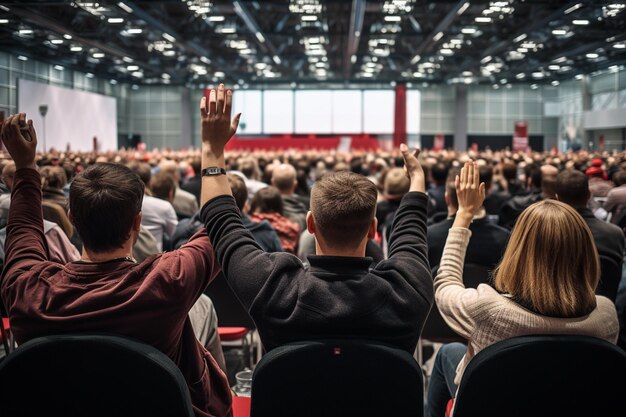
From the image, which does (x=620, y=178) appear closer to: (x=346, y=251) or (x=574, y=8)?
(x=346, y=251)

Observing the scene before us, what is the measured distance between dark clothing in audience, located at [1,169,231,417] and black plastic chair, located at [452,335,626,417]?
2.84 feet

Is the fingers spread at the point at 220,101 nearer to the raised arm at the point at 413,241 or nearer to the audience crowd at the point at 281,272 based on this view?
the audience crowd at the point at 281,272

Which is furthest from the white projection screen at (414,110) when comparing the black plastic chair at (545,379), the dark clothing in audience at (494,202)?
the black plastic chair at (545,379)

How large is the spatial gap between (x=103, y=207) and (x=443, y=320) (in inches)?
106

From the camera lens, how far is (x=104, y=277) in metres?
2.05

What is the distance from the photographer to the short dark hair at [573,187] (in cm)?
475

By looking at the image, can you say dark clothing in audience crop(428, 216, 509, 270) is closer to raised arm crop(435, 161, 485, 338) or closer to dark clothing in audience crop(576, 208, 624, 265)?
dark clothing in audience crop(576, 208, 624, 265)

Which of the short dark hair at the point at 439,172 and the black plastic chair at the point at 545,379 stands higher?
the short dark hair at the point at 439,172

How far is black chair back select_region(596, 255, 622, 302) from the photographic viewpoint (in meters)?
3.96

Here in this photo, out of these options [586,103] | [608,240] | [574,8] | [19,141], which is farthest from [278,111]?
[19,141]

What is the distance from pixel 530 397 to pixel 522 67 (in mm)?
31668

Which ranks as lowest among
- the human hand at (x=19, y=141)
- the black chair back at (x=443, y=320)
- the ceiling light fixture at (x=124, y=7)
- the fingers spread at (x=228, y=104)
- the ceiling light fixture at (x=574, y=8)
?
the black chair back at (x=443, y=320)

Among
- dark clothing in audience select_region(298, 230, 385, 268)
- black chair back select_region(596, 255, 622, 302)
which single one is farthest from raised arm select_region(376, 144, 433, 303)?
black chair back select_region(596, 255, 622, 302)

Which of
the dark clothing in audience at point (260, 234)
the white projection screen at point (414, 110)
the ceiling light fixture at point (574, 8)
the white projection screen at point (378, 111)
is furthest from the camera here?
the white projection screen at point (414, 110)
